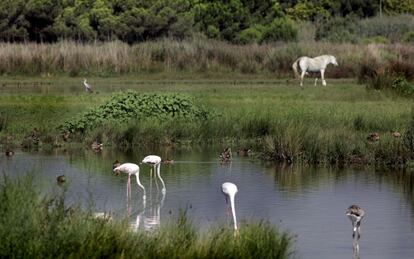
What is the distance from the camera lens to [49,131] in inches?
1064

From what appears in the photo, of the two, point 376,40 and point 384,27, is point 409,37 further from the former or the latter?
point 384,27

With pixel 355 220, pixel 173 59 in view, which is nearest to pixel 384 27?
pixel 173 59

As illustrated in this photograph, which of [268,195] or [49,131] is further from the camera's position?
[49,131]

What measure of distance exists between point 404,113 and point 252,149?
4.53 metres

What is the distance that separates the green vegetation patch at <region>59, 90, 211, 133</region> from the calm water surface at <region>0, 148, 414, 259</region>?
1.65 m

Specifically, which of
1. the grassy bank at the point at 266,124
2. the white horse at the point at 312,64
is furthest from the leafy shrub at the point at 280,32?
the grassy bank at the point at 266,124

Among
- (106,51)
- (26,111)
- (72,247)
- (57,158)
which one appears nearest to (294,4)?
(106,51)

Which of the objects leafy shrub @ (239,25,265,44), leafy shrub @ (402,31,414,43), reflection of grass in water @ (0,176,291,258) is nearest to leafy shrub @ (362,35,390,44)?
leafy shrub @ (402,31,414,43)

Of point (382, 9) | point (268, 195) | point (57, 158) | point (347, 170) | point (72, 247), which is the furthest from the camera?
point (382, 9)

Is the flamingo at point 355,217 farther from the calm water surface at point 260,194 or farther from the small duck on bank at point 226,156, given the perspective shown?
the small duck on bank at point 226,156

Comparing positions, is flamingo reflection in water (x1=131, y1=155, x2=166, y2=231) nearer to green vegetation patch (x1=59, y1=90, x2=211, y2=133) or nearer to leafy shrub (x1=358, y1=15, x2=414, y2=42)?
green vegetation patch (x1=59, y1=90, x2=211, y2=133)

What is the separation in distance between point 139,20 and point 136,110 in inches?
1340

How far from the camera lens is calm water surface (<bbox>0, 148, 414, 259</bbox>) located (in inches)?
622

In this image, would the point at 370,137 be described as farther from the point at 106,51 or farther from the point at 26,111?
the point at 106,51
